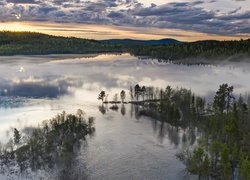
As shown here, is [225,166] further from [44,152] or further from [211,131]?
[44,152]

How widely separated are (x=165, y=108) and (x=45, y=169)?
57.6 m

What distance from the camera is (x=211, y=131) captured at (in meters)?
98.8

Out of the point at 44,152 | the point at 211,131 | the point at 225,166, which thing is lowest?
the point at 44,152

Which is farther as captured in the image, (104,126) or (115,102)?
(115,102)

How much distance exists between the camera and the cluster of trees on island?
7425 centimetres

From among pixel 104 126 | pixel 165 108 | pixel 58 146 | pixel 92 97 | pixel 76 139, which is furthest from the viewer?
pixel 92 97

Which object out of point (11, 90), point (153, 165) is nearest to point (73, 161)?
point (153, 165)

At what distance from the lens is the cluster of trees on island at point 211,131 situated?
74250 mm

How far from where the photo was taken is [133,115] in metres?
133

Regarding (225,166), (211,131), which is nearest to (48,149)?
(225,166)

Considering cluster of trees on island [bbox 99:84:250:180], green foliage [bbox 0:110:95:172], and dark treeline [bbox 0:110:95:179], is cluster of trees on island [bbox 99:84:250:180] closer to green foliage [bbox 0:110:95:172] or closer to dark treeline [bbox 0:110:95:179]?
dark treeline [bbox 0:110:95:179]

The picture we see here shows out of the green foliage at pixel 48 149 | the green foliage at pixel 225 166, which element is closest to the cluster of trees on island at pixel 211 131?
the green foliage at pixel 225 166

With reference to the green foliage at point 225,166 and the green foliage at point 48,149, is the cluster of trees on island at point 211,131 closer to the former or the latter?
the green foliage at point 225,166

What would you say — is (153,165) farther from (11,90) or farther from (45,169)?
(11,90)
